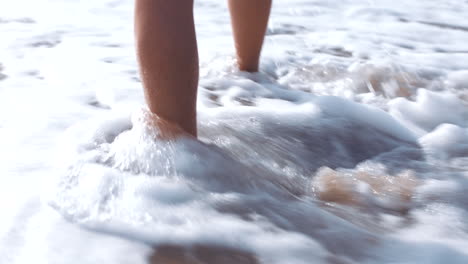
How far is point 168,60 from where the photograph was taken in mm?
1521

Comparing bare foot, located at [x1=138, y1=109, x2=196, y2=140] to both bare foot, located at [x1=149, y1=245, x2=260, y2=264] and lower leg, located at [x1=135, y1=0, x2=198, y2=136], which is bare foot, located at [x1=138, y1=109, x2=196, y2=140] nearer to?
lower leg, located at [x1=135, y1=0, x2=198, y2=136]

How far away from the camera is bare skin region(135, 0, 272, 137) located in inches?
59.4

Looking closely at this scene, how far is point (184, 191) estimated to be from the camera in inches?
56.4

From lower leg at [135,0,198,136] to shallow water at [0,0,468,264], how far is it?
0.09 metres

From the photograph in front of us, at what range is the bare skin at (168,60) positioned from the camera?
1.51 meters

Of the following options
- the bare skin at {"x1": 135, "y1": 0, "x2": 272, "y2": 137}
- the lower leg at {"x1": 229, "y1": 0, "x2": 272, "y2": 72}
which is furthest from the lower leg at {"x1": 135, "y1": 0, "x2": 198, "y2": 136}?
the lower leg at {"x1": 229, "y1": 0, "x2": 272, "y2": 72}

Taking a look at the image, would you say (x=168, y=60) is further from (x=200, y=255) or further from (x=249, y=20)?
(x=249, y=20)

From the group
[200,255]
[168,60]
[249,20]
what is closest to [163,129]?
[168,60]

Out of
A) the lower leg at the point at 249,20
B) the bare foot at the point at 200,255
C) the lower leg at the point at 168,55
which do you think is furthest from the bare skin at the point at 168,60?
the lower leg at the point at 249,20

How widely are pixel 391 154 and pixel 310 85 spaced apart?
2.42ft

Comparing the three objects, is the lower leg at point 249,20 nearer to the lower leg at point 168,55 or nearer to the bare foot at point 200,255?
the lower leg at point 168,55

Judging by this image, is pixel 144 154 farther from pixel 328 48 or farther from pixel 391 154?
pixel 328 48

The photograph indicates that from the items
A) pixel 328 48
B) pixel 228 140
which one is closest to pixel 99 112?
pixel 228 140

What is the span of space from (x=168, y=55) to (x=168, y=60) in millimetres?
12
